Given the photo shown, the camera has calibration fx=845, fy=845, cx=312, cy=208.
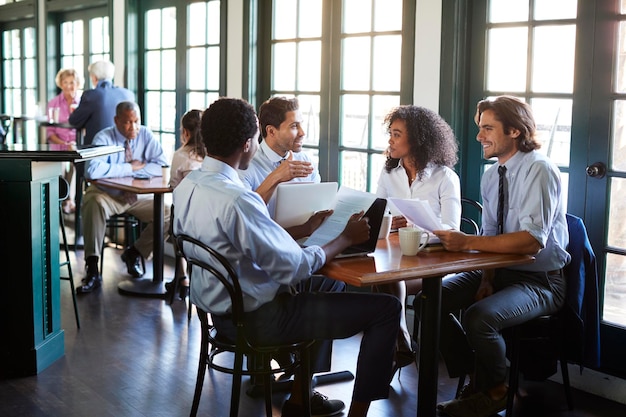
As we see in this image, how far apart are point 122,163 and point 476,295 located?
3.12 metres

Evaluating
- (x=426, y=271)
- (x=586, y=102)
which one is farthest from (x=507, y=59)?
(x=426, y=271)

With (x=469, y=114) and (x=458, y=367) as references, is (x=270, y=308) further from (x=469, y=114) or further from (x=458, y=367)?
(x=469, y=114)

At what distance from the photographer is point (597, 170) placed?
12.5 feet

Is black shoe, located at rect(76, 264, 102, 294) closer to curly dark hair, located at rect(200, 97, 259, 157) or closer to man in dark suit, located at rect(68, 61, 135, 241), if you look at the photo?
man in dark suit, located at rect(68, 61, 135, 241)

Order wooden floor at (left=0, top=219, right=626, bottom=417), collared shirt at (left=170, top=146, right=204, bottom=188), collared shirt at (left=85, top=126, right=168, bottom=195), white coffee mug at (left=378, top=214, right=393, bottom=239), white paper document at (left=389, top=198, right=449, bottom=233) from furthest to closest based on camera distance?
1. collared shirt at (left=85, top=126, right=168, bottom=195)
2. collared shirt at (left=170, top=146, right=204, bottom=188)
3. wooden floor at (left=0, top=219, right=626, bottom=417)
4. white coffee mug at (left=378, top=214, right=393, bottom=239)
5. white paper document at (left=389, top=198, right=449, bottom=233)

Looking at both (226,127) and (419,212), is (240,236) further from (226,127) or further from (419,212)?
(419,212)

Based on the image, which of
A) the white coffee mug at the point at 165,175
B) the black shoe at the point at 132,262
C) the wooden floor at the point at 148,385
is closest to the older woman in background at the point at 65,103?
the black shoe at the point at 132,262

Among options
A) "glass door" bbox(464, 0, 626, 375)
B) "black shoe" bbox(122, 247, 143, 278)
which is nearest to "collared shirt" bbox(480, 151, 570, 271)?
"glass door" bbox(464, 0, 626, 375)

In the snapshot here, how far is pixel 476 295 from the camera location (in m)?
3.67

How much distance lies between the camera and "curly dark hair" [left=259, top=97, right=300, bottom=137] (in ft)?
13.2

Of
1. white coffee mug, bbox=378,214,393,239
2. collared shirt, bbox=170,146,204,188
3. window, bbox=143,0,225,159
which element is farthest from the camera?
window, bbox=143,0,225,159

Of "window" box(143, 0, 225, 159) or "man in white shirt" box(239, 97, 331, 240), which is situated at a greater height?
"window" box(143, 0, 225, 159)

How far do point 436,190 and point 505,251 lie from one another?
80cm

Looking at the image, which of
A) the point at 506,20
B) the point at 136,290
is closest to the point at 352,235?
the point at 506,20
